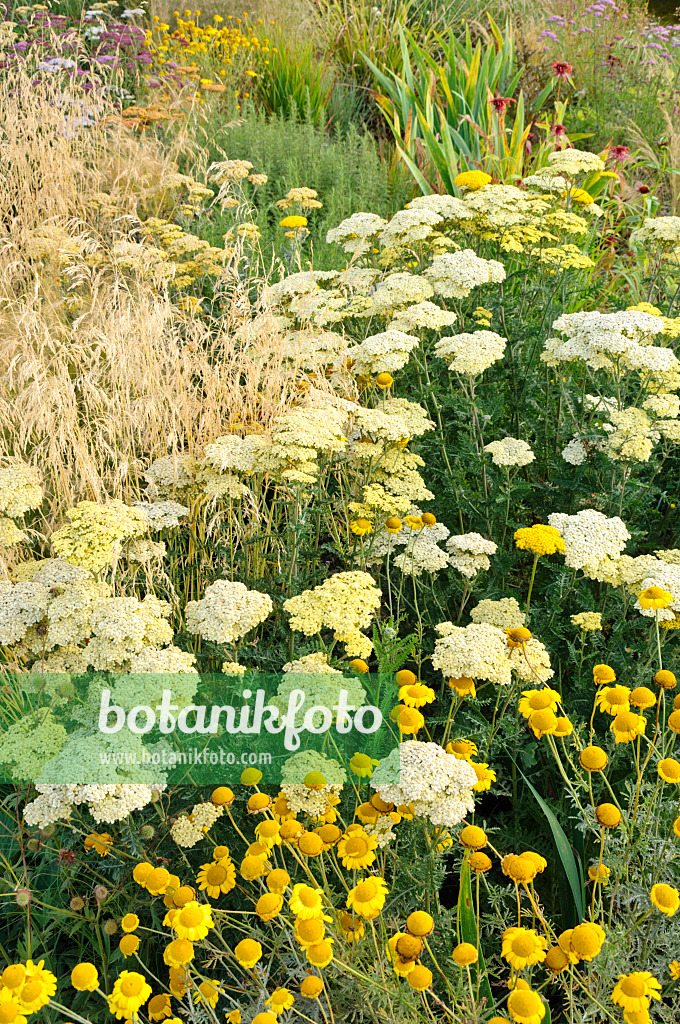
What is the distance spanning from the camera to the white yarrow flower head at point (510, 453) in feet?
7.39

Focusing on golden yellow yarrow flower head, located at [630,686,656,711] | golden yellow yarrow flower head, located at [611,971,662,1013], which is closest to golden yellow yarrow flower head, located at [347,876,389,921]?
golden yellow yarrow flower head, located at [611,971,662,1013]

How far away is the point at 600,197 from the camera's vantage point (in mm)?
5547

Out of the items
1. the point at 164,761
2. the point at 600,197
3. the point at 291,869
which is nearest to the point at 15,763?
the point at 164,761

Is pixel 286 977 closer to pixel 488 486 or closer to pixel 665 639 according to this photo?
pixel 665 639

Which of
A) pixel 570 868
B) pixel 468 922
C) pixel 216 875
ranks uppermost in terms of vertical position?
pixel 216 875

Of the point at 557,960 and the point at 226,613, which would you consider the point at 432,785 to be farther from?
the point at 226,613

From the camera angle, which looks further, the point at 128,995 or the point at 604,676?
the point at 604,676

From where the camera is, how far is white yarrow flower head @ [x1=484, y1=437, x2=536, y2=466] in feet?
7.39

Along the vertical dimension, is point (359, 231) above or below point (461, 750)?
above

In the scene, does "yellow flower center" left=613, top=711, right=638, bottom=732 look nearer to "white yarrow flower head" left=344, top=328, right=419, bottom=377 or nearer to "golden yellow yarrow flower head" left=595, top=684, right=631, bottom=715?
"golden yellow yarrow flower head" left=595, top=684, right=631, bottom=715

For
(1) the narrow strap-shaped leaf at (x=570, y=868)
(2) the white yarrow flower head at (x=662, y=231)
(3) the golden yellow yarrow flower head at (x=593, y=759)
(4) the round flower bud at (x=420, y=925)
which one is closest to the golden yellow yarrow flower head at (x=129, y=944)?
(4) the round flower bud at (x=420, y=925)

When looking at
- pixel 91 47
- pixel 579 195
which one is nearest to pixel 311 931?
pixel 579 195

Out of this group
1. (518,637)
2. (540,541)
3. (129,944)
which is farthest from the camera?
(540,541)

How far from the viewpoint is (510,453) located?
7.52 ft
